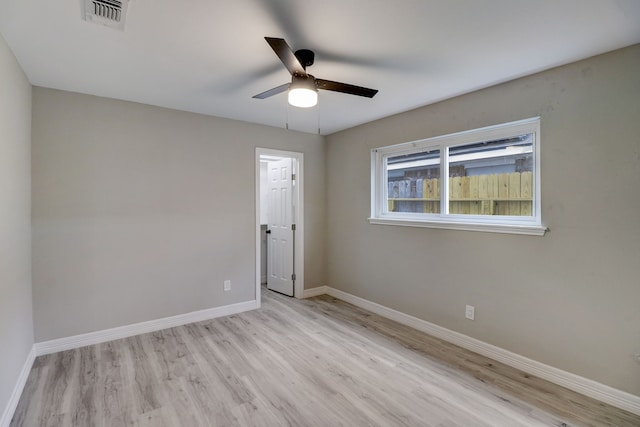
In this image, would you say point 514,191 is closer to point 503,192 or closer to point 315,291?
point 503,192

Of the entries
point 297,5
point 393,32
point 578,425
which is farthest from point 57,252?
point 578,425

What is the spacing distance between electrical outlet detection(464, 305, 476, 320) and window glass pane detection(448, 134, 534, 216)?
0.91 meters

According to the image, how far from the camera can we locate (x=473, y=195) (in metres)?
3.06

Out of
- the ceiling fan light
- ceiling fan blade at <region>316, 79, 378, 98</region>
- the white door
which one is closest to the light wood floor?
the white door

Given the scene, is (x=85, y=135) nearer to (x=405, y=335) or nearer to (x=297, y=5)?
(x=297, y=5)

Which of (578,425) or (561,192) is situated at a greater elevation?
(561,192)

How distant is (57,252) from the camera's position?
9.38 ft

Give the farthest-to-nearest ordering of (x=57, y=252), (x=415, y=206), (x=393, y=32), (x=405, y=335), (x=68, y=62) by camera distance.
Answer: (x=415, y=206), (x=405, y=335), (x=57, y=252), (x=68, y=62), (x=393, y=32)

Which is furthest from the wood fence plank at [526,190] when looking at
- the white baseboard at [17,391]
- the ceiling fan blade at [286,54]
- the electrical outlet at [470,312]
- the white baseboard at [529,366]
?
the white baseboard at [17,391]

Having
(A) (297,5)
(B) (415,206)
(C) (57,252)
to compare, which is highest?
(A) (297,5)

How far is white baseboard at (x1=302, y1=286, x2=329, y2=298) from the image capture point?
456 cm

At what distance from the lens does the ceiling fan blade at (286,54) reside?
1.68 m

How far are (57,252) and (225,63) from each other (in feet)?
7.59

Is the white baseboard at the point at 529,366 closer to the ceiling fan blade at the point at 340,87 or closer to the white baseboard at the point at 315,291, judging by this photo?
the white baseboard at the point at 315,291
